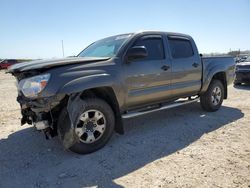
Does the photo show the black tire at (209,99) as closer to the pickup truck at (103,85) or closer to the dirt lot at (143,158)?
the pickup truck at (103,85)

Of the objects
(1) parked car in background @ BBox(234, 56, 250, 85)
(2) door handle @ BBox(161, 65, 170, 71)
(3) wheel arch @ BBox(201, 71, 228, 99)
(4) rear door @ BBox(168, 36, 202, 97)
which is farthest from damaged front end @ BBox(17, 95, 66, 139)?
(1) parked car in background @ BBox(234, 56, 250, 85)

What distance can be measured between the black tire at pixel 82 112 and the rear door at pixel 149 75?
53 cm

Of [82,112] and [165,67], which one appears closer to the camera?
[82,112]

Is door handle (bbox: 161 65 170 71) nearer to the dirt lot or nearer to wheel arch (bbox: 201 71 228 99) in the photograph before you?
the dirt lot

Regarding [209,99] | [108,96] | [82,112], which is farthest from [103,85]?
[209,99]

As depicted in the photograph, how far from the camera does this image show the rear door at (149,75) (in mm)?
4332

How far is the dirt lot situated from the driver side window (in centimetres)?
146

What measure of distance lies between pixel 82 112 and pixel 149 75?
152 centimetres

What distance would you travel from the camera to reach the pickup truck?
11.5 feet

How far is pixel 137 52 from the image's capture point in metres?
4.05

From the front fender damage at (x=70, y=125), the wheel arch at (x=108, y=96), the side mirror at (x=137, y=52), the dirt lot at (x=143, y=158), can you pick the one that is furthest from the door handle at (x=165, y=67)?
the front fender damage at (x=70, y=125)

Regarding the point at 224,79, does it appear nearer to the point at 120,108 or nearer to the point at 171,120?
the point at 171,120

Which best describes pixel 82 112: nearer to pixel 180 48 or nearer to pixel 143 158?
pixel 143 158

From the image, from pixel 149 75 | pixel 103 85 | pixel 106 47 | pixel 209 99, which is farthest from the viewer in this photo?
pixel 209 99
